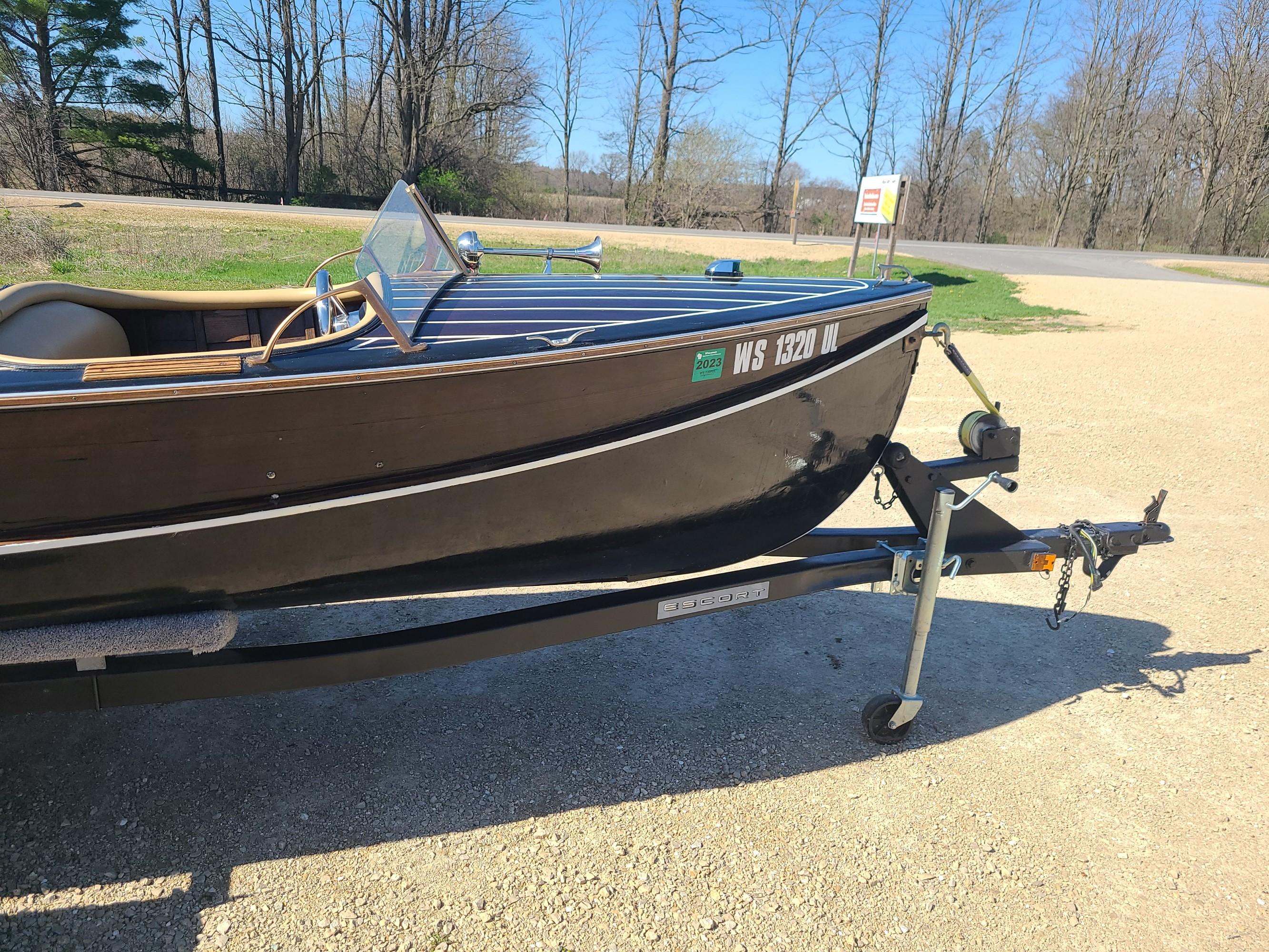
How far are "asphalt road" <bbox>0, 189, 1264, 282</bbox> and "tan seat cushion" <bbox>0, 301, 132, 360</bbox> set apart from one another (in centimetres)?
1845

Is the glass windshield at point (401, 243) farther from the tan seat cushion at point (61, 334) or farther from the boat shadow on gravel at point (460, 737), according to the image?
the boat shadow on gravel at point (460, 737)

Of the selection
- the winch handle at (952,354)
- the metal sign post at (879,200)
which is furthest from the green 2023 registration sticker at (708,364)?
the metal sign post at (879,200)

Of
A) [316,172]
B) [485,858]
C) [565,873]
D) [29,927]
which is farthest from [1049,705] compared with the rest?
[316,172]

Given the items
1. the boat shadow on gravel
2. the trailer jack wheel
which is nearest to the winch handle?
the trailer jack wheel

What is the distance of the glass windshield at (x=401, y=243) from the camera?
289 centimetres

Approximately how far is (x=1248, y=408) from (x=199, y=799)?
9.20m

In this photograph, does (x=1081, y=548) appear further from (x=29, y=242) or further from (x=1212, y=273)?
(x=1212, y=273)

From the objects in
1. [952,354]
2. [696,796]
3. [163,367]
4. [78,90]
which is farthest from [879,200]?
[78,90]

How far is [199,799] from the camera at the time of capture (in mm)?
2578

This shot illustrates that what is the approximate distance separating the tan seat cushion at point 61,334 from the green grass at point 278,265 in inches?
329

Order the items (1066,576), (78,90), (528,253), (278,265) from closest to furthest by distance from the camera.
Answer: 1. (1066,576)
2. (528,253)
3. (278,265)
4. (78,90)

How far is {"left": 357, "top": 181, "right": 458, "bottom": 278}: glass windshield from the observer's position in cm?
289

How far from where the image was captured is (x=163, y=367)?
76.8 inches

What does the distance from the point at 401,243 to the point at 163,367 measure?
4.09ft
